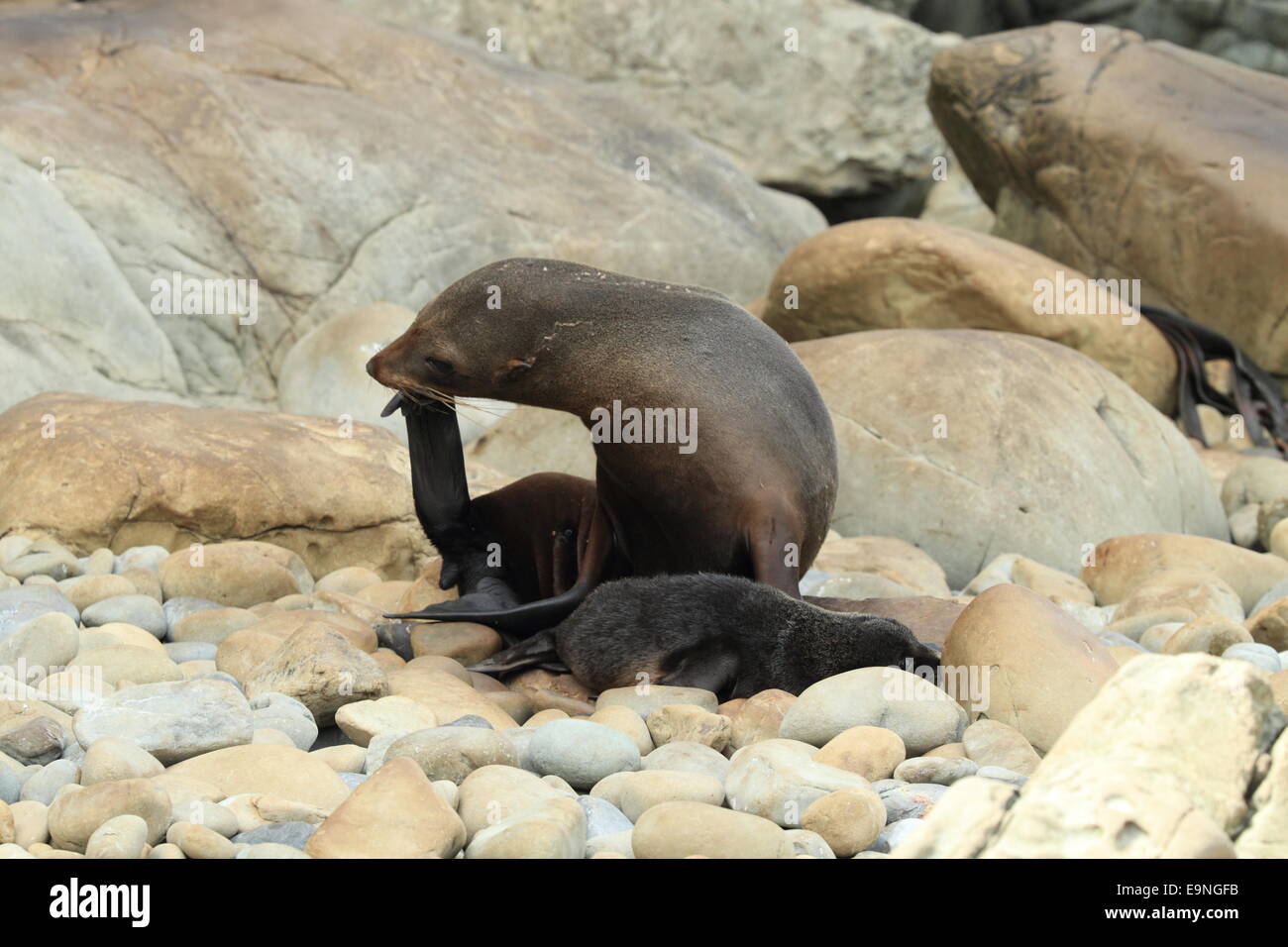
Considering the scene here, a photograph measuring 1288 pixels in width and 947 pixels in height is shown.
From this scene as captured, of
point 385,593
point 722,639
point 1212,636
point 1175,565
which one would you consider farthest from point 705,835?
point 1175,565

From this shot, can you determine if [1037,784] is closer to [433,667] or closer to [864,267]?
[433,667]

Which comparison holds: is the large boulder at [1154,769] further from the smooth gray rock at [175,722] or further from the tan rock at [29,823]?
the smooth gray rock at [175,722]

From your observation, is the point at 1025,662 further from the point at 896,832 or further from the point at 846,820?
the point at 846,820

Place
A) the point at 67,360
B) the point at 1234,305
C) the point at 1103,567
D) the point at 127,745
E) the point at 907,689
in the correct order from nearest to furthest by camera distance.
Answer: the point at 127,745, the point at 907,689, the point at 1103,567, the point at 67,360, the point at 1234,305

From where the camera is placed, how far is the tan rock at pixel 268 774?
11.0ft

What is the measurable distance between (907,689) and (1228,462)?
6.55 meters

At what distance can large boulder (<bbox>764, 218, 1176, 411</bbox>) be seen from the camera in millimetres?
9562

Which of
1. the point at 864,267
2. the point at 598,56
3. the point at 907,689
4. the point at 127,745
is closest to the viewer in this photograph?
the point at 127,745

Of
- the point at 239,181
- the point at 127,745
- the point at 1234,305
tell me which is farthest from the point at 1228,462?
the point at 127,745

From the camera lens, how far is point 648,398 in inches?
191

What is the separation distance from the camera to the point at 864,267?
9.65 metres

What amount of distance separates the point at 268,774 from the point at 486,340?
1927mm
